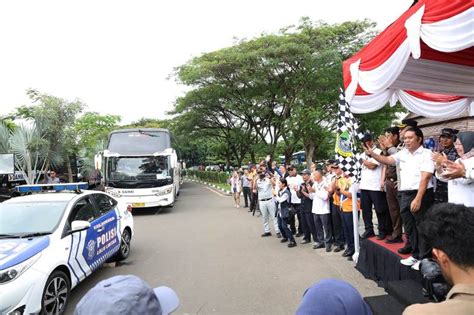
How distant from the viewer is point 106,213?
241 inches

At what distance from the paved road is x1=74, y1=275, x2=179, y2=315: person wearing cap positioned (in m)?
3.21

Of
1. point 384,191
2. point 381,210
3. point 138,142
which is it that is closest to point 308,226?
point 381,210

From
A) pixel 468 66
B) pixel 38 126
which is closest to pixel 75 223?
pixel 468 66

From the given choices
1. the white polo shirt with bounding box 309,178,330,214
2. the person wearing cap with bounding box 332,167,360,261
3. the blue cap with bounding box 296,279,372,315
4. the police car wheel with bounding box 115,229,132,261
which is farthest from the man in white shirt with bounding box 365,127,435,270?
the police car wheel with bounding box 115,229,132,261

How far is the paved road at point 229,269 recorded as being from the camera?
471 cm

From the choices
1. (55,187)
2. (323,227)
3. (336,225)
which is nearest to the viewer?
(55,187)

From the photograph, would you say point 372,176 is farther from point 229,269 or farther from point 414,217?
point 229,269

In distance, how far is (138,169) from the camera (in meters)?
13.6

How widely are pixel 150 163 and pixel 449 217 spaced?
12739 mm

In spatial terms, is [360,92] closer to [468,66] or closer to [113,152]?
[468,66]

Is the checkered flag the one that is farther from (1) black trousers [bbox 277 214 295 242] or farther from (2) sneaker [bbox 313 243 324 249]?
(1) black trousers [bbox 277 214 295 242]

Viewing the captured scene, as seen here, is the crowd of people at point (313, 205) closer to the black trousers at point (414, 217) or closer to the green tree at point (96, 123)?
the black trousers at point (414, 217)

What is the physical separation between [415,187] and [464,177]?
0.86 m

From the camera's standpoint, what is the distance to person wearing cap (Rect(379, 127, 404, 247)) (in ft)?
16.9
